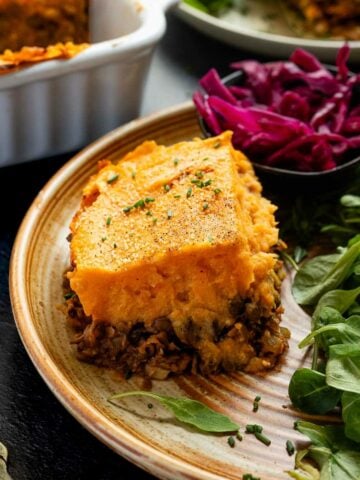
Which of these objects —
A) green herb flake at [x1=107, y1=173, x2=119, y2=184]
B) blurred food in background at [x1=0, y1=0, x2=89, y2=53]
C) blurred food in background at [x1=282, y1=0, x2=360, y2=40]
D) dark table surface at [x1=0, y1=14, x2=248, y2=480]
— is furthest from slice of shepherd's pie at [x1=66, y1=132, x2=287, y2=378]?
blurred food in background at [x1=282, y1=0, x2=360, y2=40]

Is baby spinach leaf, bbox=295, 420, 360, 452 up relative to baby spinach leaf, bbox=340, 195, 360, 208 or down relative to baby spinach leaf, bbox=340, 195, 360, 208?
down

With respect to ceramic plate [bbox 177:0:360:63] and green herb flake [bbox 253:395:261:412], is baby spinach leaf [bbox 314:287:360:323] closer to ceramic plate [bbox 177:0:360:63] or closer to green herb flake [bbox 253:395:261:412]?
green herb flake [bbox 253:395:261:412]

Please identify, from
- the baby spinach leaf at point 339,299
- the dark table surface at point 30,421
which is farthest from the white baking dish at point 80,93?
the baby spinach leaf at point 339,299

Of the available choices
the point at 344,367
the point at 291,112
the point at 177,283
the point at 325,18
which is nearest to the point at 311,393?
the point at 344,367

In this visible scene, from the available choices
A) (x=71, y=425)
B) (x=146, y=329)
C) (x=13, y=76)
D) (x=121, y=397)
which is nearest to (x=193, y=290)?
(x=146, y=329)

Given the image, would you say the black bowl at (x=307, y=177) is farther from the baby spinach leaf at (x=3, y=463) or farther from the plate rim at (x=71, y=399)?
the baby spinach leaf at (x=3, y=463)

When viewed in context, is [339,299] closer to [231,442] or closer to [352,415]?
[352,415]
